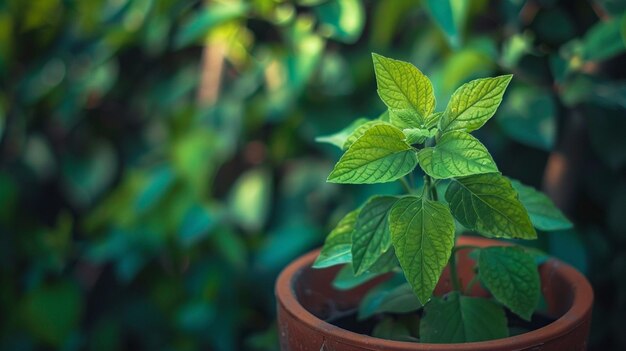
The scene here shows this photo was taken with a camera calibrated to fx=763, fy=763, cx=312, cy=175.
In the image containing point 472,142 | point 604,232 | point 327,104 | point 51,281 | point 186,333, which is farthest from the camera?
point 51,281

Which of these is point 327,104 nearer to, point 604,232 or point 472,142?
point 604,232

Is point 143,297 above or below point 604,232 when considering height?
below

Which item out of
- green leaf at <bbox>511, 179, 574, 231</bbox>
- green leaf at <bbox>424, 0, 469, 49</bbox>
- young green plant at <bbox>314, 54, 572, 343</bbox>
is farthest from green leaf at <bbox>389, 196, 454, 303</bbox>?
green leaf at <bbox>424, 0, 469, 49</bbox>

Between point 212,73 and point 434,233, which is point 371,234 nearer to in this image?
point 434,233

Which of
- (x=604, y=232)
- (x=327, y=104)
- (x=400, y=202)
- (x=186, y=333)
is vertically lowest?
(x=186, y=333)

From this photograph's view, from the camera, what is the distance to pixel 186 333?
1534 mm

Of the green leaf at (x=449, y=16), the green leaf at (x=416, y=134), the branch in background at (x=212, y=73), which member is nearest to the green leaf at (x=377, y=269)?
the green leaf at (x=416, y=134)

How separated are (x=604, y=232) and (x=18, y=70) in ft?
4.15

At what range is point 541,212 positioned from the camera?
0.76m

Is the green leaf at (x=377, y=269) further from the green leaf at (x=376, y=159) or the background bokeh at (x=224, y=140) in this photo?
the background bokeh at (x=224, y=140)

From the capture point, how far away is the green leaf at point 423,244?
24.5 inches

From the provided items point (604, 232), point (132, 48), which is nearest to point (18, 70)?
point (132, 48)

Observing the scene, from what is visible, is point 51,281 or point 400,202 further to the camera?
point 51,281

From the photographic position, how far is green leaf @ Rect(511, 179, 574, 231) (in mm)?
753
